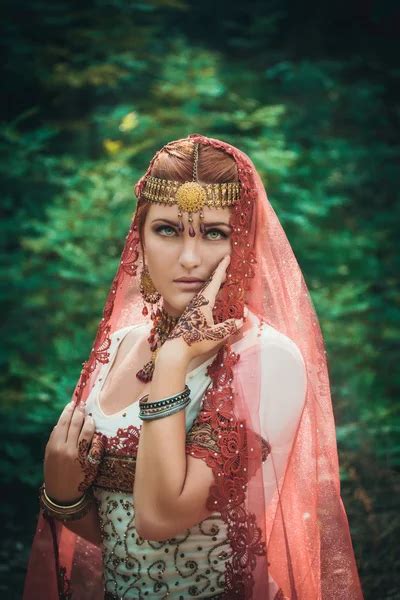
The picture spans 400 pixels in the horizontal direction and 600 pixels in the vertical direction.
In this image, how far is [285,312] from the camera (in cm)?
180

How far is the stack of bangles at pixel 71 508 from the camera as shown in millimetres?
1780

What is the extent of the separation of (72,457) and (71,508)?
139 millimetres

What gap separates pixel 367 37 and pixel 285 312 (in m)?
2.46

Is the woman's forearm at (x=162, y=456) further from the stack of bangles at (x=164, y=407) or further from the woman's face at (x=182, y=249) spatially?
the woman's face at (x=182, y=249)

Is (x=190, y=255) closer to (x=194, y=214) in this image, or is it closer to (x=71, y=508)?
(x=194, y=214)

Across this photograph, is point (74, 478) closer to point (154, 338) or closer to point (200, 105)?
point (154, 338)

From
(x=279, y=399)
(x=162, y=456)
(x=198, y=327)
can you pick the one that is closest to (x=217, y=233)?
(x=198, y=327)

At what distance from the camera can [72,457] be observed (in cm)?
171

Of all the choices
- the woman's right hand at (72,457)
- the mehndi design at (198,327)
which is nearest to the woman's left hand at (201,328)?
the mehndi design at (198,327)

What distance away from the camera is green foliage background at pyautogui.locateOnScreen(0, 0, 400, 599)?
151 inches

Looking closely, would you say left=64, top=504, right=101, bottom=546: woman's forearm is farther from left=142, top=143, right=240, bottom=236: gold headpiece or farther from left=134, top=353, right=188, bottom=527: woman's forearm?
left=142, top=143, right=240, bottom=236: gold headpiece

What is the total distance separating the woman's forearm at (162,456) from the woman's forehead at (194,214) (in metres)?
0.31

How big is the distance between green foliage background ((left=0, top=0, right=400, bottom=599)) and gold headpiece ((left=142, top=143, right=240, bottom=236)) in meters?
2.26

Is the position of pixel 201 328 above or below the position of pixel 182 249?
below
